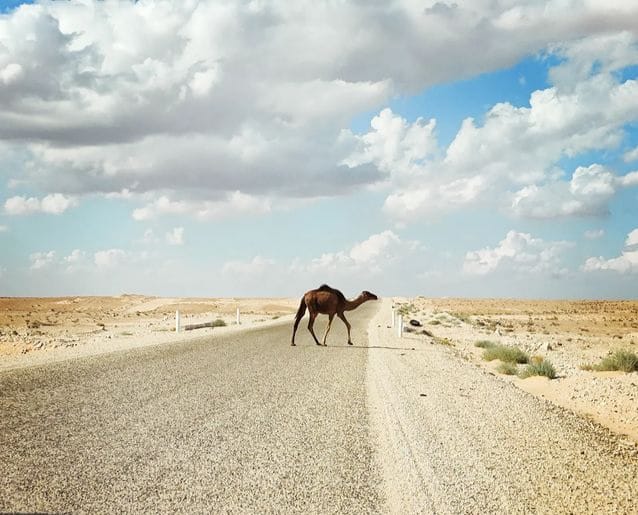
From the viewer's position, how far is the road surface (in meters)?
6.68

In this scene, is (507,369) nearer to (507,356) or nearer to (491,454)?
(507,356)

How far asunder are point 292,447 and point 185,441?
161cm

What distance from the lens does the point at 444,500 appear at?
6.78 m

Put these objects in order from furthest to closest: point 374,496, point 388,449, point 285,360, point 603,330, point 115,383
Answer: point 603,330
point 285,360
point 115,383
point 388,449
point 374,496

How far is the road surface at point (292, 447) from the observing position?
263 inches

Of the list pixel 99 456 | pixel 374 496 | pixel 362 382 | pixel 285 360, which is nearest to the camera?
pixel 374 496

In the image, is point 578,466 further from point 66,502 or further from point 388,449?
point 66,502

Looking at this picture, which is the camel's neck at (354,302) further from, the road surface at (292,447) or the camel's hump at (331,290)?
the road surface at (292,447)

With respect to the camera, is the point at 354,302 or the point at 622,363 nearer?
the point at 622,363

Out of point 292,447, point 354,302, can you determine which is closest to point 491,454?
point 292,447

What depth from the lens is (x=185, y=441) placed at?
8.74 m

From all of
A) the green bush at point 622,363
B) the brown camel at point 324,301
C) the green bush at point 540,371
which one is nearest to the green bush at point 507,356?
the green bush at point 622,363

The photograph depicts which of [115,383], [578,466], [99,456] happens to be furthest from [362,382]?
[99,456]

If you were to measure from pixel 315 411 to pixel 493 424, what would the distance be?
3.25 meters
